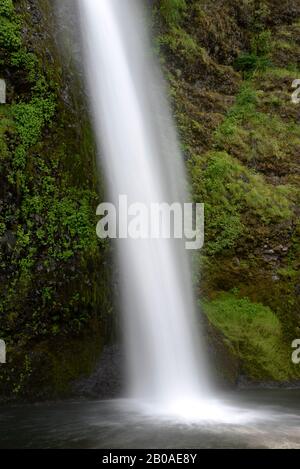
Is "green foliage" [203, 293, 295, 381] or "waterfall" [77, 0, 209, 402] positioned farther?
"green foliage" [203, 293, 295, 381]

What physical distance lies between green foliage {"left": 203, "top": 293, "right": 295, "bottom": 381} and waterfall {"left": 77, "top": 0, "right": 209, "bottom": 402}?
83cm

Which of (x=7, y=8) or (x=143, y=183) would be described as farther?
(x=143, y=183)

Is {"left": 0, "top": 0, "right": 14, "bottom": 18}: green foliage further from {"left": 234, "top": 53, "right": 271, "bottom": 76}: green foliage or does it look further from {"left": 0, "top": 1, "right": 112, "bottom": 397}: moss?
{"left": 234, "top": 53, "right": 271, "bottom": 76}: green foliage

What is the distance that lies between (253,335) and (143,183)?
3445 millimetres

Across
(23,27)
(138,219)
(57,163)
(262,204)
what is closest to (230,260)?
(262,204)

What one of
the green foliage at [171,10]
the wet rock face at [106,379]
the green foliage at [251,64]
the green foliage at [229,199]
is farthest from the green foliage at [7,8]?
the green foliage at [251,64]

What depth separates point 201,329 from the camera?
328 inches

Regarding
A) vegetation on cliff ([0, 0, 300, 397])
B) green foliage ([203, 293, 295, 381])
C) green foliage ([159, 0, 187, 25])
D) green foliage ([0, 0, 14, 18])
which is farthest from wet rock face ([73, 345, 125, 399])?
green foliage ([159, 0, 187, 25])

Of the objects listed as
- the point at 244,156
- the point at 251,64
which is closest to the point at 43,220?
the point at 244,156

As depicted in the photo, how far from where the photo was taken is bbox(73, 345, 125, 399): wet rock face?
277 inches

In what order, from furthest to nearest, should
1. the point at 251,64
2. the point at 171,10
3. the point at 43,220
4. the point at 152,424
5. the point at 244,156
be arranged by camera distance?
the point at 251,64 → the point at 171,10 → the point at 244,156 → the point at 43,220 → the point at 152,424

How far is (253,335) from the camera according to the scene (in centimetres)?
897

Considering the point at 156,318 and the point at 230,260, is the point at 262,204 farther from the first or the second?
the point at 156,318

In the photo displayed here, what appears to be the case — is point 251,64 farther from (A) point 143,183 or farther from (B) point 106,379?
(B) point 106,379
